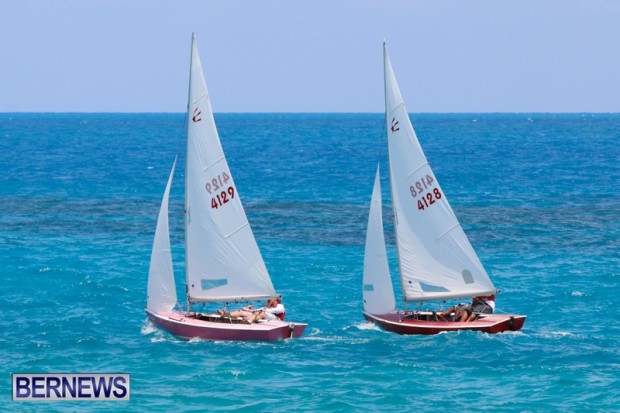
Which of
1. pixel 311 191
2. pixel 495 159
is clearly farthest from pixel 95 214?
pixel 495 159

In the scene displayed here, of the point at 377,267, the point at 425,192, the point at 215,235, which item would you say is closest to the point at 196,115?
the point at 215,235

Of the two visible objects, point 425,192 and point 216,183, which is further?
point 425,192

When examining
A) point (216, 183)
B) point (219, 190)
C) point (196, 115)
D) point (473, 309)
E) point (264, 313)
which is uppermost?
point (196, 115)

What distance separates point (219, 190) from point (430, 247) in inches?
395

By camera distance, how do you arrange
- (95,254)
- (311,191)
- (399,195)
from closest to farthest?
(399,195) < (95,254) < (311,191)

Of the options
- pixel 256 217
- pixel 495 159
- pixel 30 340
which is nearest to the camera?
pixel 30 340

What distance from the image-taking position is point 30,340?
47.0 m

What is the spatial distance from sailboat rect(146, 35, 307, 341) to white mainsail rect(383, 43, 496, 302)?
21.3 ft

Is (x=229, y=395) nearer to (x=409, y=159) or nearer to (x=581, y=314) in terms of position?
(x=409, y=159)

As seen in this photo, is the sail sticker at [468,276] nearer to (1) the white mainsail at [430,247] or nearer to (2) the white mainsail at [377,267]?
(1) the white mainsail at [430,247]

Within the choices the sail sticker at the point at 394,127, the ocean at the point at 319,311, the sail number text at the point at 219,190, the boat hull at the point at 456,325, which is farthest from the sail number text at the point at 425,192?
the sail number text at the point at 219,190

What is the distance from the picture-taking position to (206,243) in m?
49.1

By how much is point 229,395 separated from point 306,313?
14.6 metres

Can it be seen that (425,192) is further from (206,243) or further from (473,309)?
(206,243)
